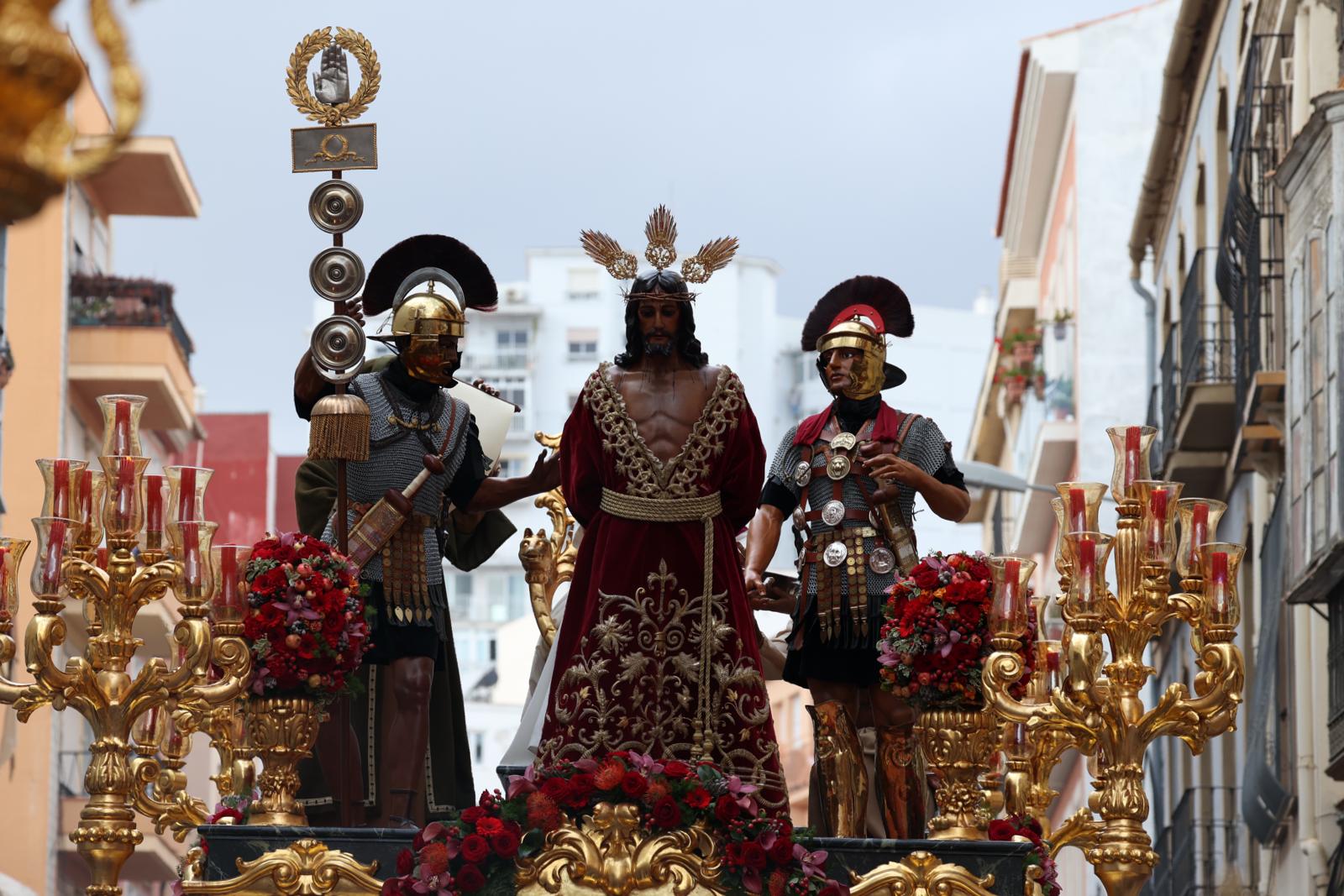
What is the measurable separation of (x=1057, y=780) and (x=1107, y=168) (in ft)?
26.6

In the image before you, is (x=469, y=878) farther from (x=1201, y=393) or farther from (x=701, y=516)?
(x=1201, y=393)

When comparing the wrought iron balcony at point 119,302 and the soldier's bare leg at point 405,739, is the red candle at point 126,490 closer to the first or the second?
the soldier's bare leg at point 405,739

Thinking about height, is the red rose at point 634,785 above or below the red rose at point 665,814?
above

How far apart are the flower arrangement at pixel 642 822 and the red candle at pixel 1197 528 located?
224cm

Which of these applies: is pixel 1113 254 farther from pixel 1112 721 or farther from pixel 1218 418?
pixel 1112 721

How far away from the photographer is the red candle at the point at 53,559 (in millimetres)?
10742

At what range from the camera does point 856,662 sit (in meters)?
10.7

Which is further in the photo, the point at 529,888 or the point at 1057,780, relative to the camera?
the point at 1057,780

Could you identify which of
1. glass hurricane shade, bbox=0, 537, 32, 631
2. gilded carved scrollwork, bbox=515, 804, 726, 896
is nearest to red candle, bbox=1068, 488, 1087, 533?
gilded carved scrollwork, bbox=515, 804, 726, 896

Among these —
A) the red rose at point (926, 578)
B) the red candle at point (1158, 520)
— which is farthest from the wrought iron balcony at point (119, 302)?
the red rose at point (926, 578)

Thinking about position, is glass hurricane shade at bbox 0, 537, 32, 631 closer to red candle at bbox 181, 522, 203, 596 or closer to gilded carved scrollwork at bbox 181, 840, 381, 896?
red candle at bbox 181, 522, 203, 596

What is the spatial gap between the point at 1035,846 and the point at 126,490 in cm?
370

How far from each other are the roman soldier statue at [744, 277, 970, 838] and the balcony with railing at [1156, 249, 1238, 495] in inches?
420

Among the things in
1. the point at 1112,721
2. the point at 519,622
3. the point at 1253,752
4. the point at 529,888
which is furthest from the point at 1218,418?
the point at 519,622
